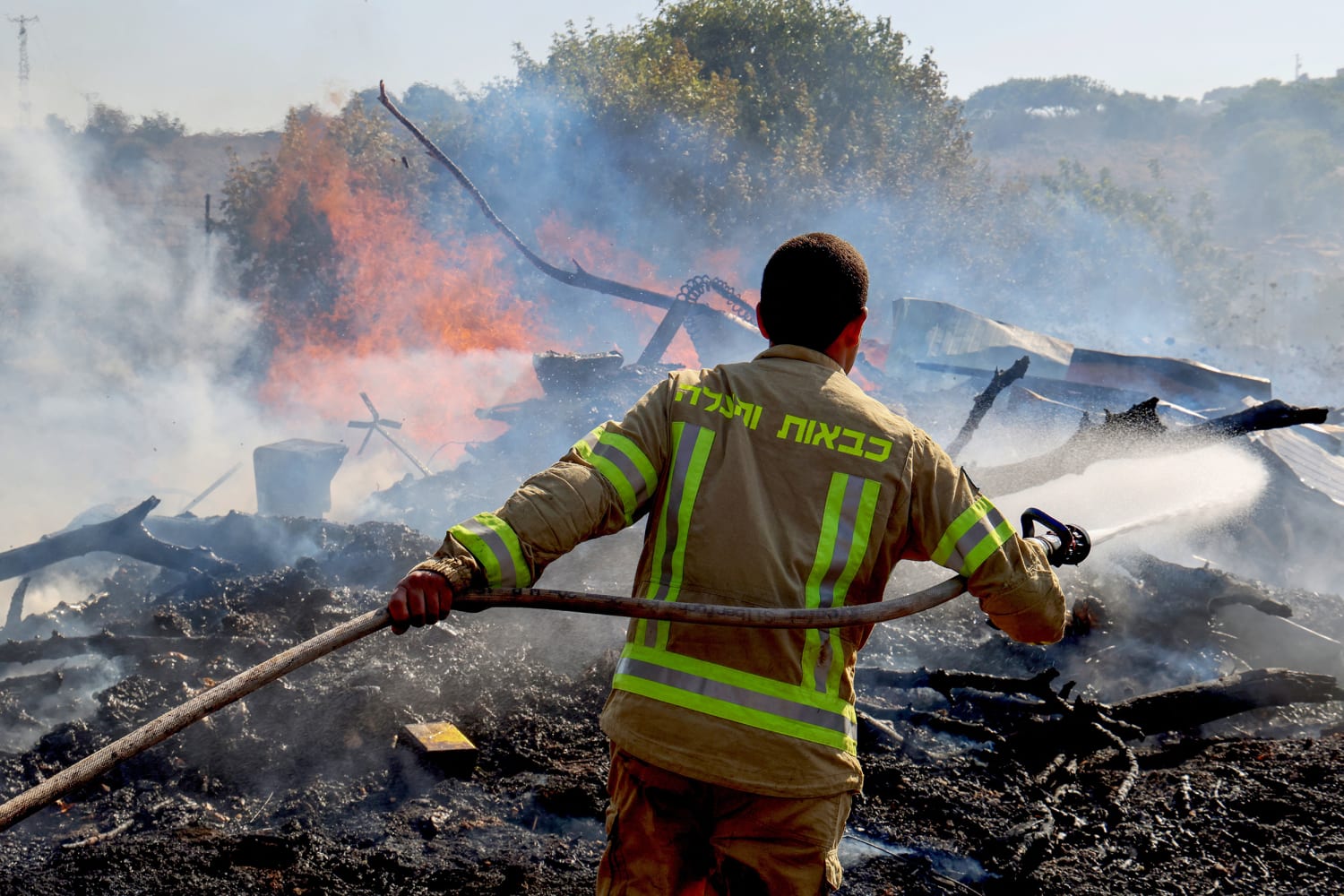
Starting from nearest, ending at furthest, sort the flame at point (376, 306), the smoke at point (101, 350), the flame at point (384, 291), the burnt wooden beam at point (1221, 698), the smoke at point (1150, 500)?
the burnt wooden beam at point (1221, 698)
the smoke at point (1150, 500)
the smoke at point (101, 350)
the flame at point (376, 306)
the flame at point (384, 291)

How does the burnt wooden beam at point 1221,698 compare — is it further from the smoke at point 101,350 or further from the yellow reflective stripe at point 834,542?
the smoke at point 101,350

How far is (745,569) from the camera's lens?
77.0 inches

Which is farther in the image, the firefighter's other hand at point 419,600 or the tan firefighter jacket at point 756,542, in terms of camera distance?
the tan firefighter jacket at point 756,542

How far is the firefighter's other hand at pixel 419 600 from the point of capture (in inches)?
68.6

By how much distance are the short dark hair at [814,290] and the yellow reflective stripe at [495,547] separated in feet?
2.89

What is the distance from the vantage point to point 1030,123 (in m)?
66.4

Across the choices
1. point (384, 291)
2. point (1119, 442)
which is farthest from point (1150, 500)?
point (384, 291)

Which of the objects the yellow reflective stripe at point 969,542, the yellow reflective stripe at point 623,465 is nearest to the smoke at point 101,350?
the yellow reflective stripe at point 623,465

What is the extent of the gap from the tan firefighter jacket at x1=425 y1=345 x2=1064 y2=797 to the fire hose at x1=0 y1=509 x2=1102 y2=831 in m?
0.07

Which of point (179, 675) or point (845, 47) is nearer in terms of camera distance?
point (179, 675)

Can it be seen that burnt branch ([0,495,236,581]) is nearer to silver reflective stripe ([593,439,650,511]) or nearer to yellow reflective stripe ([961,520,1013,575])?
silver reflective stripe ([593,439,650,511])

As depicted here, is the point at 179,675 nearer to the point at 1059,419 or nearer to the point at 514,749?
the point at 514,749

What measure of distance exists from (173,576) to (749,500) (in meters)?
7.87

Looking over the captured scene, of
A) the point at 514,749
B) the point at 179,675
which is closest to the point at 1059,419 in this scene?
the point at 514,749
